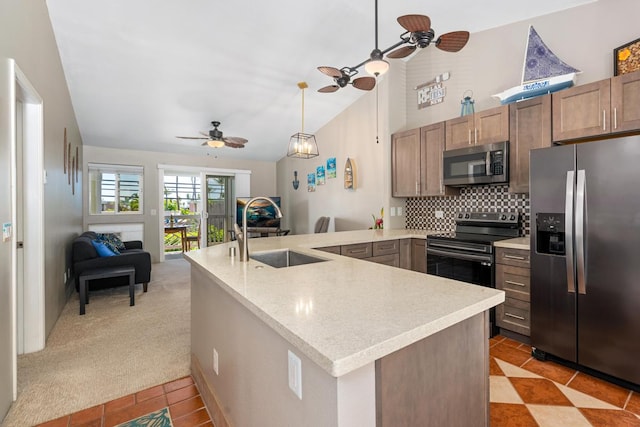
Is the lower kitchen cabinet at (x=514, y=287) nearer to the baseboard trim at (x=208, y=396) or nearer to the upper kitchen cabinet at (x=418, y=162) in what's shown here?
the upper kitchen cabinet at (x=418, y=162)

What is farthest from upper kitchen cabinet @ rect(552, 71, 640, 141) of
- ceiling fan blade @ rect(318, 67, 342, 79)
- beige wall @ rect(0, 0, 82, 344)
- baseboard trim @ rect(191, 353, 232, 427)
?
beige wall @ rect(0, 0, 82, 344)

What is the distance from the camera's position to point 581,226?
209cm

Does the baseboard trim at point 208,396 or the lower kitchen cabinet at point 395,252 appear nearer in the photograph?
the baseboard trim at point 208,396

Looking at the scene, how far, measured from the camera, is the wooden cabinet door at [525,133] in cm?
270

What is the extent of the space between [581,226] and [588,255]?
0.21m

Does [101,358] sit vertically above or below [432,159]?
below

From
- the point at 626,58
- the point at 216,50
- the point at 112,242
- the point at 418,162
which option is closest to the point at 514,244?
the point at 418,162

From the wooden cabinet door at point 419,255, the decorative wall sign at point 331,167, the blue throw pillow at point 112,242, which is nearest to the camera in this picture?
the wooden cabinet door at point 419,255

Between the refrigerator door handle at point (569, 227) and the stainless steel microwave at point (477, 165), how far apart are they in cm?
83

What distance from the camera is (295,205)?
22.8 ft

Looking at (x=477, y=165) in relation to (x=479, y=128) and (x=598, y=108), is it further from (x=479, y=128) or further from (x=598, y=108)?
(x=598, y=108)

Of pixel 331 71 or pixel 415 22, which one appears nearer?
pixel 415 22

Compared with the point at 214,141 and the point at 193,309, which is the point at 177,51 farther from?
the point at 193,309

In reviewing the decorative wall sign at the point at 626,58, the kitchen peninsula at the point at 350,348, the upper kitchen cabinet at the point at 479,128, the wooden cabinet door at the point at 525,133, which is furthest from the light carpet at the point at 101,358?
the decorative wall sign at the point at 626,58
